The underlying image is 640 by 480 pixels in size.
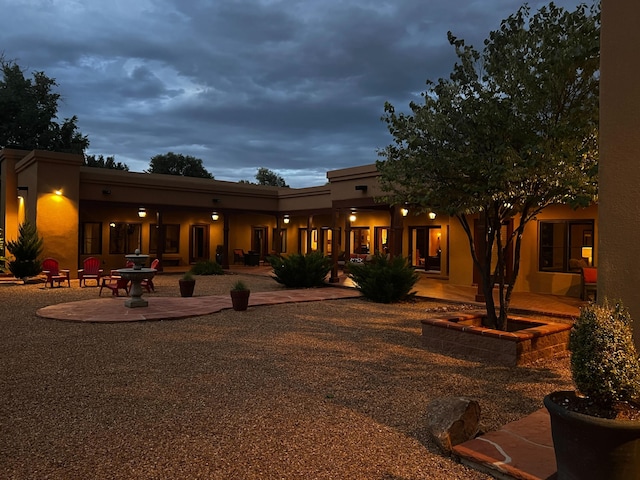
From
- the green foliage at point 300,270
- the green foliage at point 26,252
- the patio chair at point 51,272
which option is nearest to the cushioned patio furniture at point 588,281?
the green foliage at point 300,270

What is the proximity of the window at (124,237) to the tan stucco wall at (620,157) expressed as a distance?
21.1 meters

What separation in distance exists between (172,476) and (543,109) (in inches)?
225

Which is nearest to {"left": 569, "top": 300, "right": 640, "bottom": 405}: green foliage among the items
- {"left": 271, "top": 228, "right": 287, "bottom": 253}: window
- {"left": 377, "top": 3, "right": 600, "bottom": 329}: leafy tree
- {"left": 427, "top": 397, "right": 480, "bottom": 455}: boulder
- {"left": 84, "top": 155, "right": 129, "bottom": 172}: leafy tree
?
{"left": 427, "top": 397, "right": 480, "bottom": 455}: boulder

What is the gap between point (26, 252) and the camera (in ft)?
47.5

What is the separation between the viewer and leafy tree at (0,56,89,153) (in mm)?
30172

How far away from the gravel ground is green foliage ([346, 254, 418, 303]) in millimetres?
3032

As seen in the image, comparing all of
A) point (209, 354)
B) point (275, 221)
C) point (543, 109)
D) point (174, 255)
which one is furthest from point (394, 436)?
point (275, 221)

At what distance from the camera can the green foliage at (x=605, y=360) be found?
2545mm

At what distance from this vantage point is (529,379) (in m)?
5.32

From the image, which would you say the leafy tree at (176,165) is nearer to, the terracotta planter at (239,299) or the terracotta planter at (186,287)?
the terracotta planter at (186,287)

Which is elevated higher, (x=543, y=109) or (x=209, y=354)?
(x=543, y=109)

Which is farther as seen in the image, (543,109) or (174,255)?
(174,255)

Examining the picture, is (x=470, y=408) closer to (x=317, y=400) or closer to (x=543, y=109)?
(x=317, y=400)

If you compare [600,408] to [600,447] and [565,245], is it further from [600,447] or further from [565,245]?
[565,245]
